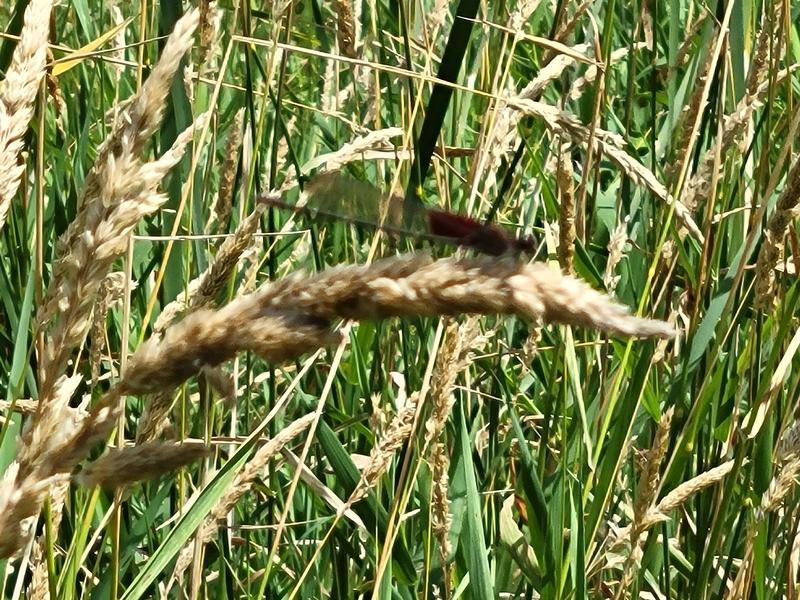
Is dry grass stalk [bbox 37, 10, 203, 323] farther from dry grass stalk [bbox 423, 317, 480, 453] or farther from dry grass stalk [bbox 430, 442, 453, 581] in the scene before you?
dry grass stalk [bbox 430, 442, 453, 581]

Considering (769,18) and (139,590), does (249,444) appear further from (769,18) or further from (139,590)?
(769,18)

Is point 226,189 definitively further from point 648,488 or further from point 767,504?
point 767,504

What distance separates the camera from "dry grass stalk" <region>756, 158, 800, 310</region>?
116cm

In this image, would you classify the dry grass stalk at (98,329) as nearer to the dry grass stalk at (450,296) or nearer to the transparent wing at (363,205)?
the transparent wing at (363,205)

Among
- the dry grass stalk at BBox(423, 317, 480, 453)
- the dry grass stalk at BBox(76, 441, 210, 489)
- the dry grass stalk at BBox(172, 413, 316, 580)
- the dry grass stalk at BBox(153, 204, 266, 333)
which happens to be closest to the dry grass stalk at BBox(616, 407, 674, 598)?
the dry grass stalk at BBox(423, 317, 480, 453)

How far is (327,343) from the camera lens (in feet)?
1.72

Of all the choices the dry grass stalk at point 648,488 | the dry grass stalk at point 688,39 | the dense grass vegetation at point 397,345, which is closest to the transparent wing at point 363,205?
the dense grass vegetation at point 397,345

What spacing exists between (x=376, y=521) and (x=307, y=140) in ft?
3.63

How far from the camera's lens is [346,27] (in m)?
1.42

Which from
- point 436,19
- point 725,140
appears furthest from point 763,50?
point 436,19

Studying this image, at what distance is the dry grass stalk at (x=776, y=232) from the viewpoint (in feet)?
3.82

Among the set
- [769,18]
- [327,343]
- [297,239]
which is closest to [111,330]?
[297,239]

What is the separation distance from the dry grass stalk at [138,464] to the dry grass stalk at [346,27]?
92 cm

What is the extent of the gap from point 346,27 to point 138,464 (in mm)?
939
